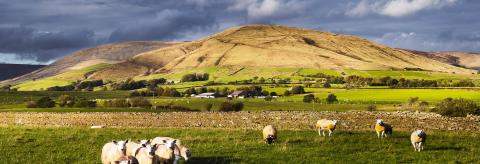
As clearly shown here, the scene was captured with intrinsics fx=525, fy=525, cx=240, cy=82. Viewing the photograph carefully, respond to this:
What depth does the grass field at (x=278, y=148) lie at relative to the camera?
2541 cm

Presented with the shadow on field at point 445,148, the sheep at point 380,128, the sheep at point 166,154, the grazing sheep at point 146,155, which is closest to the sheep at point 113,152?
the grazing sheep at point 146,155

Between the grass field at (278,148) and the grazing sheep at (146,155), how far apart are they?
3.45m

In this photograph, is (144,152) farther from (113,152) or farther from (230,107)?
(230,107)

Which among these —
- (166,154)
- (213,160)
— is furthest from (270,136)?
(166,154)

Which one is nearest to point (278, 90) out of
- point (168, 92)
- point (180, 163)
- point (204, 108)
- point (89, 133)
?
point (168, 92)

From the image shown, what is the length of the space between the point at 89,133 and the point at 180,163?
50.7ft

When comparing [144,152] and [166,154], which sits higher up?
[144,152]

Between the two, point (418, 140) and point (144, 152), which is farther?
point (418, 140)

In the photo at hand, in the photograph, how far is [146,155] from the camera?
2145 centimetres

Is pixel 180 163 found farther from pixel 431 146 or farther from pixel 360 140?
pixel 431 146

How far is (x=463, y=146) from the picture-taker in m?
30.3

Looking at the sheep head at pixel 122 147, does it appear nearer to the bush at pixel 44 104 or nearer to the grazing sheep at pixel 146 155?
the grazing sheep at pixel 146 155

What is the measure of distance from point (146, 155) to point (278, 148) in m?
8.94

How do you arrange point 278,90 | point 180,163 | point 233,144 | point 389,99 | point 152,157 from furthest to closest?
point 278,90 → point 389,99 → point 233,144 → point 180,163 → point 152,157
